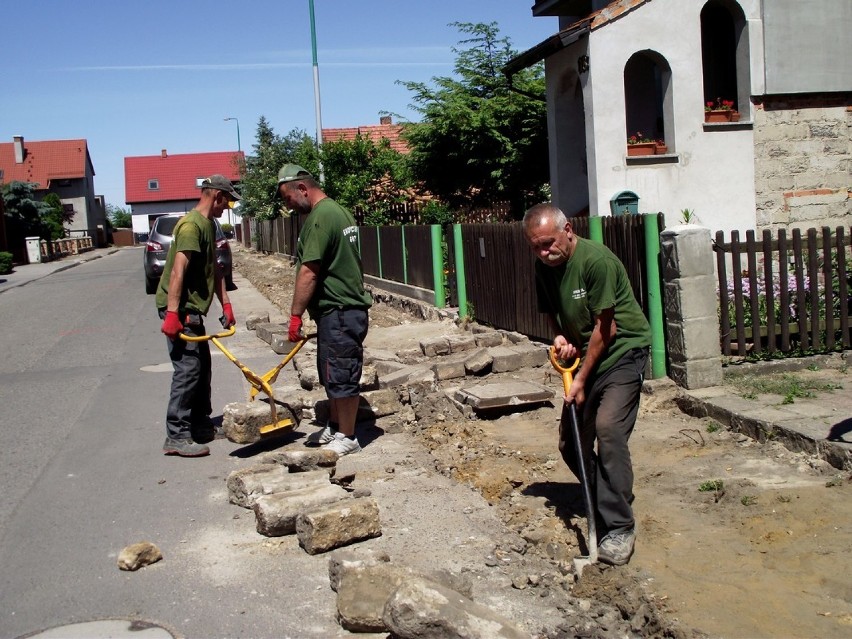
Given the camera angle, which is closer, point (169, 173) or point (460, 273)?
point (460, 273)

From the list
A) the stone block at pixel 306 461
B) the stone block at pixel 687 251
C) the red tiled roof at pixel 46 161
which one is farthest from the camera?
the red tiled roof at pixel 46 161

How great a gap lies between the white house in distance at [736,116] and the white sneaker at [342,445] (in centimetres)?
802

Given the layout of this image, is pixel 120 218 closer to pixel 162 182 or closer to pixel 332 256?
pixel 162 182

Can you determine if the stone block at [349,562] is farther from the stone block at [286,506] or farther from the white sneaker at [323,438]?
the white sneaker at [323,438]

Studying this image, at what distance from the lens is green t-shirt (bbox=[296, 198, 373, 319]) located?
6168 millimetres

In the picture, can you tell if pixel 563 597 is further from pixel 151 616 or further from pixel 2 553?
pixel 2 553

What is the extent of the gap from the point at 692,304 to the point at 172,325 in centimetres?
419

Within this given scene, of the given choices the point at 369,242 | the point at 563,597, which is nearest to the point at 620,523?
the point at 563,597

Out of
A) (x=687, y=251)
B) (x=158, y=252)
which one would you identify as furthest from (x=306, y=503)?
(x=158, y=252)

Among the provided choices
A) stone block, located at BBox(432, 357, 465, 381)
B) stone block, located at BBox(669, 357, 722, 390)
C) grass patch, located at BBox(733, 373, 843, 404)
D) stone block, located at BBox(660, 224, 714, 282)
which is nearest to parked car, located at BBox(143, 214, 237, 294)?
stone block, located at BBox(432, 357, 465, 381)

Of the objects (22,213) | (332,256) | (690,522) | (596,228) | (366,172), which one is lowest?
(690,522)

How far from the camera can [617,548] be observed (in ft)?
13.6

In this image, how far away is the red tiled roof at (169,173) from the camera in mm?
82250

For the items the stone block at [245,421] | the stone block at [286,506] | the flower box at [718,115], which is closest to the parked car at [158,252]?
the flower box at [718,115]
